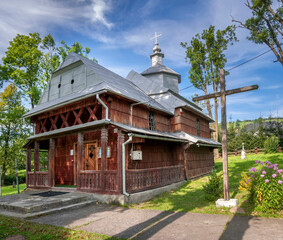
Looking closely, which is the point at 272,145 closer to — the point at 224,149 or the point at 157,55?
the point at 157,55

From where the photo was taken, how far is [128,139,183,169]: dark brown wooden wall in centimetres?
1142

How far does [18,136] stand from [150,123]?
813 inches

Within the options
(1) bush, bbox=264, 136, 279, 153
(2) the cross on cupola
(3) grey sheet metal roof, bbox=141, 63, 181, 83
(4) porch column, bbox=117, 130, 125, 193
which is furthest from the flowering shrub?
(1) bush, bbox=264, 136, 279, 153

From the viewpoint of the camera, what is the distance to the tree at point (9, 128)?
24.9 meters

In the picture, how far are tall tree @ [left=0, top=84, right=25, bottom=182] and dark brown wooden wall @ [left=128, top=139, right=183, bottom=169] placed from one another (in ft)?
60.9

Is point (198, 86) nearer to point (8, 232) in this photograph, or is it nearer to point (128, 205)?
point (128, 205)

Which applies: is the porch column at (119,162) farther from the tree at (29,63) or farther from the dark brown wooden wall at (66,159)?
the tree at (29,63)

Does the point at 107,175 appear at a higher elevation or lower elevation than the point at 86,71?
lower

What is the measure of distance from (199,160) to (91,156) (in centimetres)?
877

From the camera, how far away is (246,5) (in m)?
17.1

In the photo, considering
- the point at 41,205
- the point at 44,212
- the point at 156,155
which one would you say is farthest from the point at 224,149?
the point at 41,205

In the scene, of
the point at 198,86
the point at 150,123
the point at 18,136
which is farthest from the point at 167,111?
the point at 18,136

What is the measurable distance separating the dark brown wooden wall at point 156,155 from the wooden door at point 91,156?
2.15 metres

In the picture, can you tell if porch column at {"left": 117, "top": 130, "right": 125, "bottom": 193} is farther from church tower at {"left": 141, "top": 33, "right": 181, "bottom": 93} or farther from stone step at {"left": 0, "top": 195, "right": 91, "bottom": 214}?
church tower at {"left": 141, "top": 33, "right": 181, "bottom": 93}
